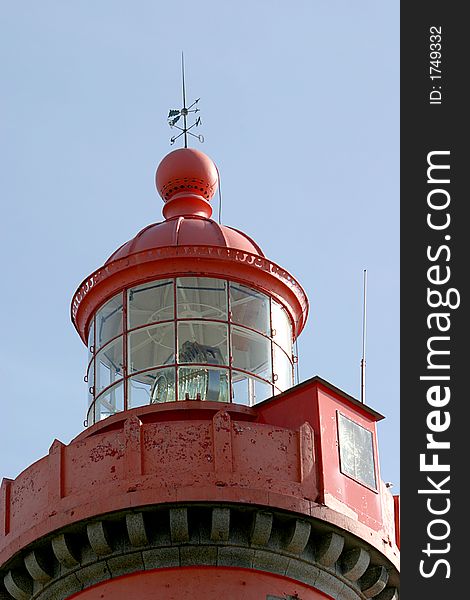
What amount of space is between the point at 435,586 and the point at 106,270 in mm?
7955

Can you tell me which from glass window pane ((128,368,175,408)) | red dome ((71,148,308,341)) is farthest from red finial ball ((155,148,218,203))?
glass window pane ((128,368,175,408))

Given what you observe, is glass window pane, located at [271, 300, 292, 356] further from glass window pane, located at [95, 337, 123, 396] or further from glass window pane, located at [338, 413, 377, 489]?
glass window pane, located at [338, 413, 377, 489]

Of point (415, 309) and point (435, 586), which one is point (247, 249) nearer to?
point (415, 309)

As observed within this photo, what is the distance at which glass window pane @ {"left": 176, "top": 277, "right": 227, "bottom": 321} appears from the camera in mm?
22516

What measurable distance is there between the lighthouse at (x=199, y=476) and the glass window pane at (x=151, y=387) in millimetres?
20

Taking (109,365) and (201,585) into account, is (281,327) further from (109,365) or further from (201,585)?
(201,585)

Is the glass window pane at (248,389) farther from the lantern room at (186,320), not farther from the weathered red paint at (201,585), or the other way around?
the weathered red paint at (201,585)

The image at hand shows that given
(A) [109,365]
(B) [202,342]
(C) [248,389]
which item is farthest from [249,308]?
(A) [109,365]

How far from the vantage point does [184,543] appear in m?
19.7

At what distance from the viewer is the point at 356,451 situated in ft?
68.5

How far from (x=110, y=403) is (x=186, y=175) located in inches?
144

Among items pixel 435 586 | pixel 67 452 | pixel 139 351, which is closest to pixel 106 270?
pixel 139 351

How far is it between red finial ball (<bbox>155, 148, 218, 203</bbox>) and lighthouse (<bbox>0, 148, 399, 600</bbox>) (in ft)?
6.11

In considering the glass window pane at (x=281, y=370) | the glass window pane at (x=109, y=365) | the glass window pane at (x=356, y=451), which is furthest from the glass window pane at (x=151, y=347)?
the glass window pane at (x=356, y=451)
